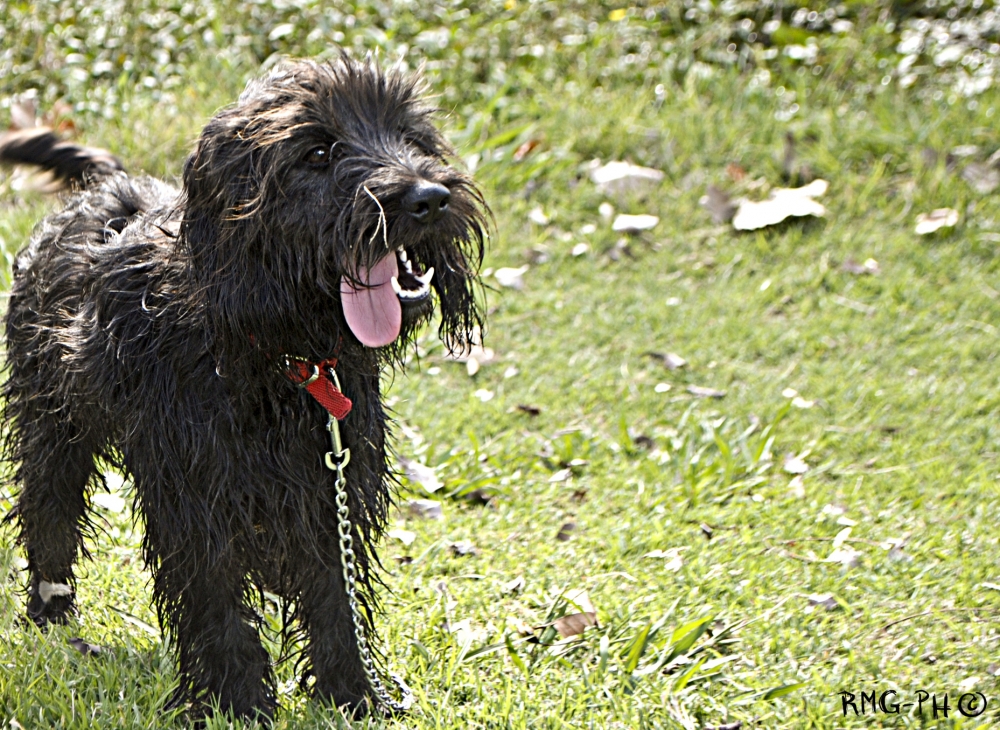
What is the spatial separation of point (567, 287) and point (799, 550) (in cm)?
241

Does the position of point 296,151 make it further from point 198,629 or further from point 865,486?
point 865,486

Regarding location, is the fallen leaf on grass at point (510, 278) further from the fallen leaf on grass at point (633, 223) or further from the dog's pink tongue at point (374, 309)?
the dog's pink tongue at point (374, 309)

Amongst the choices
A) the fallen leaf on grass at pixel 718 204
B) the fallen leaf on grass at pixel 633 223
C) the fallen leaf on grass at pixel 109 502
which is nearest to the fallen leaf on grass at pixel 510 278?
the fallen leaf on grass at pixel 633 223

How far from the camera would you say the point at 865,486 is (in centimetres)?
426

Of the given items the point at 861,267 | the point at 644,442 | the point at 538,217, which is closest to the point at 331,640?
the point at 644,442

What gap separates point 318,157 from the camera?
2.45 metres

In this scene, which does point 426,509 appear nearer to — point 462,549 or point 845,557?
point 462,549

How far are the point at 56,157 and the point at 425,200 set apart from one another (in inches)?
73.3

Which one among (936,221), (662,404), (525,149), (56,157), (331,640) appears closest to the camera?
(331,640)

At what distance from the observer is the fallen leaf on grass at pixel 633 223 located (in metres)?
6.25

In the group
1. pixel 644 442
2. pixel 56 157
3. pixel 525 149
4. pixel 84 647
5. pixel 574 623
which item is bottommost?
pixel 644 442

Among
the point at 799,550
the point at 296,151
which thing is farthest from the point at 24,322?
the point at 799,550

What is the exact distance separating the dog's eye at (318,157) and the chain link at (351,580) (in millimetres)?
516

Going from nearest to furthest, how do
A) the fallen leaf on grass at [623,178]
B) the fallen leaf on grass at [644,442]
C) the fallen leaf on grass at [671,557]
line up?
the fallen leaf on grass at [671,557] < the fallen leaf on grass at [644,442] < the fallen leaf on grass at [623,178]
